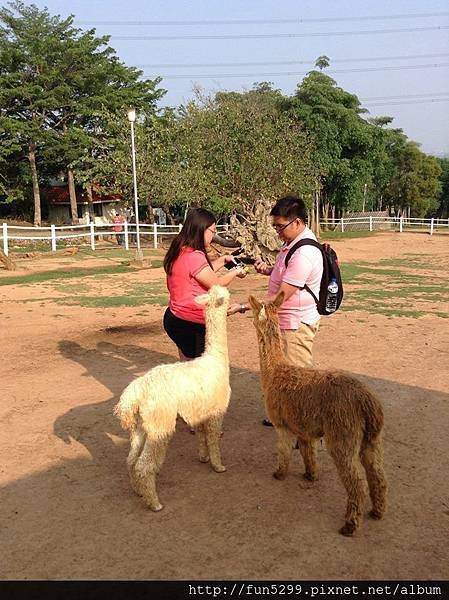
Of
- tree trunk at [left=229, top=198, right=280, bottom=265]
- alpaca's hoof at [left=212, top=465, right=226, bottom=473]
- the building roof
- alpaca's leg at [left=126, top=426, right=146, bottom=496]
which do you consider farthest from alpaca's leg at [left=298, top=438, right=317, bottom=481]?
the building roof

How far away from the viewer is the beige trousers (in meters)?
4.25

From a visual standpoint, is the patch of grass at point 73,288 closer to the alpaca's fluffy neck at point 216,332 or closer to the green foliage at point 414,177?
the alpaca's fluffy neck at point 216,332

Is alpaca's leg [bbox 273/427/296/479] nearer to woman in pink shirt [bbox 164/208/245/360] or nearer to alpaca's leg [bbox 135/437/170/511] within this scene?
alpaca's leg [bbox 135/437/170/511]

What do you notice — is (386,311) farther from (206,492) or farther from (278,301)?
(206,492)

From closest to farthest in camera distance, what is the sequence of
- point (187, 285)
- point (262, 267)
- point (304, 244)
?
point (304, 244), point (187, 285), point (262, 267)

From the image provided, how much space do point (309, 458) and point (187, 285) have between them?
1.68 meters

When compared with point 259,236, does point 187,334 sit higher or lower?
lower

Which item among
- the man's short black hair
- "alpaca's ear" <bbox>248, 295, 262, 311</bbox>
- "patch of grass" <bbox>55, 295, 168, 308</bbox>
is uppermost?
the man's short black hair

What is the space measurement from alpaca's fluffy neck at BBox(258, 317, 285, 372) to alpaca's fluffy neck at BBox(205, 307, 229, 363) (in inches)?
12.7

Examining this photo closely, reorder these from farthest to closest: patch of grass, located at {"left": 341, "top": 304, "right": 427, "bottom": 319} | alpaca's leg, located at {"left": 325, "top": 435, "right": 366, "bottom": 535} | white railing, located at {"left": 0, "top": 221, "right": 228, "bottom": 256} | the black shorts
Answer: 1. white railing, located at {"left": 0, "top": 221, "right": 228, "bottom": 256}
2. patch of grass, located at {"left": 341, "top": 304, "right": 427, "bottom": 319}
3. the black shorts
4. alpaca's leg, located at {"left": 325, "top": 435, "right": 366, "bottom": 535}

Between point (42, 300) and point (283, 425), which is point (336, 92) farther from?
point (283, 425)

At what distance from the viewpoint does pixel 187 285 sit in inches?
172

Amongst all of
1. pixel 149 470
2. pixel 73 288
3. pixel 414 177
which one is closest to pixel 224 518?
pixel 149 470
